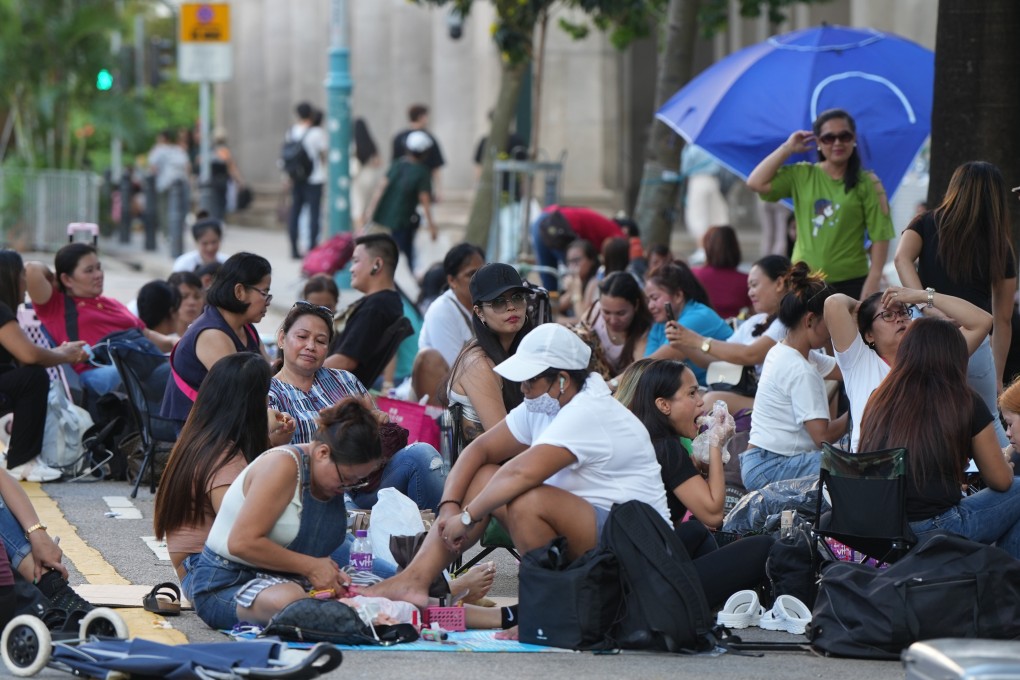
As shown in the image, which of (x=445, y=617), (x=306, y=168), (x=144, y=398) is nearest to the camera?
(x=445, y=617)

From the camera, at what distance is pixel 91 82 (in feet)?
98.1

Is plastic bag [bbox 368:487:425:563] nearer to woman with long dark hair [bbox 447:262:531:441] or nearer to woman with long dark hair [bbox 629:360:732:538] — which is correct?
woman with long dark hair [bbox 447:262:531:441]

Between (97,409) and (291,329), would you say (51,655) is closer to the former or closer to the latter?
(291,329)

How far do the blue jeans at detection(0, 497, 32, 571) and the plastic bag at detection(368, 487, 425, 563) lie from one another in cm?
149

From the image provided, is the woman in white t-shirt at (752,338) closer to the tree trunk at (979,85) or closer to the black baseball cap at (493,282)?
the tree trunk at (979,85)

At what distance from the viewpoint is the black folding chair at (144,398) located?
10.0 meters

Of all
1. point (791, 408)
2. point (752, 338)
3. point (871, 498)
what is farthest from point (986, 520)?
point (752, 338)

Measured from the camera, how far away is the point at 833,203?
1034 cm

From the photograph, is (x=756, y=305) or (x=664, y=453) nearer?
(x=664, y=453)

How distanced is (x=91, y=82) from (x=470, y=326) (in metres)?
21.7

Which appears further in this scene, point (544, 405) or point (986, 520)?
point (986, 520)

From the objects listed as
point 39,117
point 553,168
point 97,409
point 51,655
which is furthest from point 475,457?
point 39,117

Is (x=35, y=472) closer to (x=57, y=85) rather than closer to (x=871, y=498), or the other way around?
(x=871, y=498)

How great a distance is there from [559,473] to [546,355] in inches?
18.6
